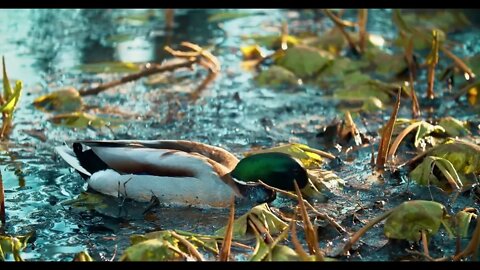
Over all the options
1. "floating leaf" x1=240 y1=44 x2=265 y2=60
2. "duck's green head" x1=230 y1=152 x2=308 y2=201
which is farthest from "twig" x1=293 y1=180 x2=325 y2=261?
"floating leaf" x1=240 y1=44 x2=265 y2=60

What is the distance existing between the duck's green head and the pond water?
23 centimetres

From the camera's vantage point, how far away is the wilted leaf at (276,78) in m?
9.02

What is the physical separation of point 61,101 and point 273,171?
2.75m

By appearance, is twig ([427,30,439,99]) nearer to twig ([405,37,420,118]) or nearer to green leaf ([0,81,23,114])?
twig ([405,37,420,118])

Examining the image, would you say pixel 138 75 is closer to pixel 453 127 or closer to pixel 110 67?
pixel 110 67

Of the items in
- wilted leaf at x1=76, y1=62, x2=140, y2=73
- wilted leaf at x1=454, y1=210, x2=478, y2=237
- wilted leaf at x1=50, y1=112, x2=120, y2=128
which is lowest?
wilted leaf at x1=50, y1=112, x2=120, y2=128

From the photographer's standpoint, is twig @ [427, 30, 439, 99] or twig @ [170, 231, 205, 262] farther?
twig @ [427, 30, 439, 99]

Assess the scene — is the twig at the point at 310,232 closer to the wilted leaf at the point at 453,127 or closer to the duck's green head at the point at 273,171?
the duck's green head at the point at 273,171

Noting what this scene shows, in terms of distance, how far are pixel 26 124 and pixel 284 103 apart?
2142 millimetres

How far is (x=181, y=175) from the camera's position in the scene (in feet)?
20.2

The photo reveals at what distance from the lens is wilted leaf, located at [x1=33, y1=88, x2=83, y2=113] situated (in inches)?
322

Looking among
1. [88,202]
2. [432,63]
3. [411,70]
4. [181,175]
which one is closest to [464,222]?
[181,175]

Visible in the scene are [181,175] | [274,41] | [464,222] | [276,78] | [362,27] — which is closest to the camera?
[464,222]
